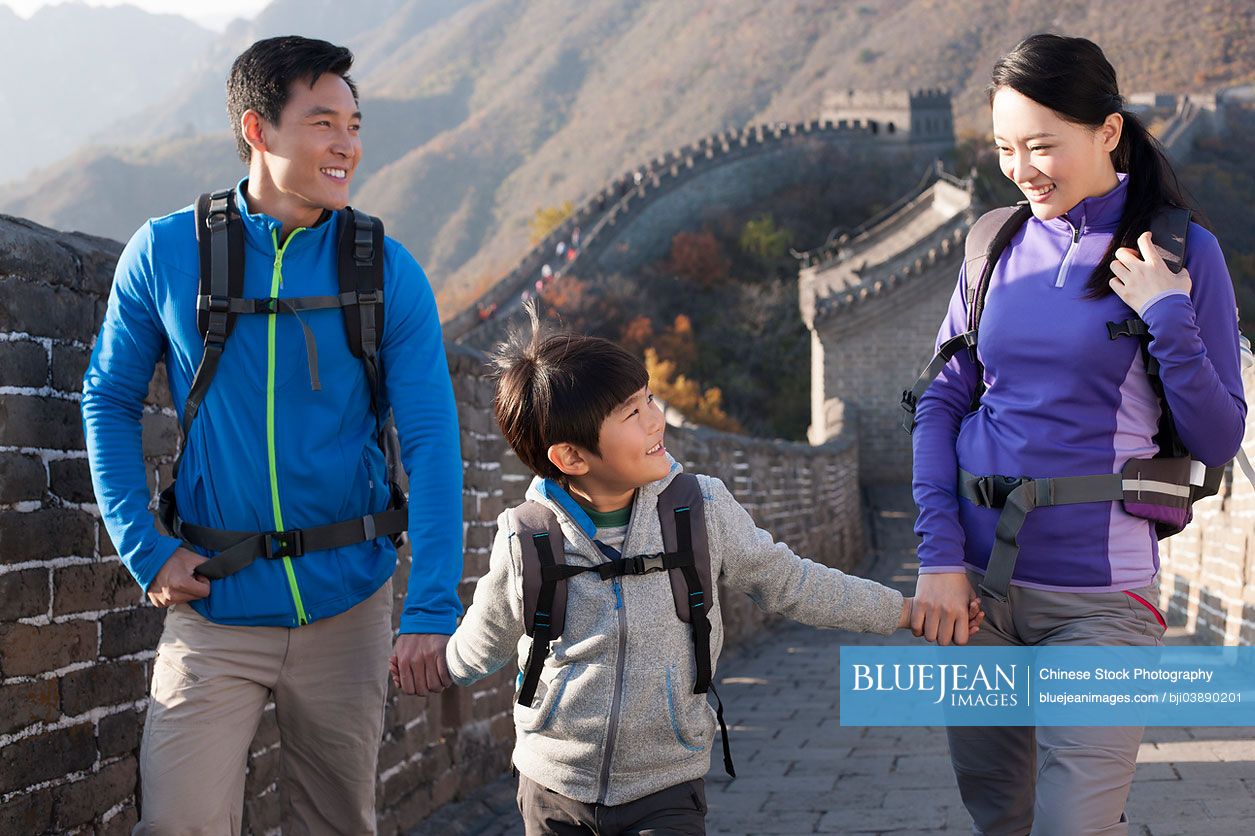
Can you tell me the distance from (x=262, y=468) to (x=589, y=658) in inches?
29.3

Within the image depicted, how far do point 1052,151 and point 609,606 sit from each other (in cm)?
123

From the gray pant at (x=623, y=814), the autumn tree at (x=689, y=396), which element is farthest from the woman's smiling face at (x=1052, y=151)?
the autumn tree at (x=689, y=396)

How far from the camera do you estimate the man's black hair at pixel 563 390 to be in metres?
2.69

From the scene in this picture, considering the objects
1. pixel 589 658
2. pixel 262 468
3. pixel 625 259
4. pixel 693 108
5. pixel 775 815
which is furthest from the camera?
pixel 693 108

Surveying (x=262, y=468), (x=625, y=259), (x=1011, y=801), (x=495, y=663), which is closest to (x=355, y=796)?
(x=495, y=663)

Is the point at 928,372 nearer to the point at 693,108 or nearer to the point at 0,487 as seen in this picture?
the point at 0,487

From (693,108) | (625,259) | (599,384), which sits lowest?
(599,384)

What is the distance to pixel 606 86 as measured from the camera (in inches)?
4783

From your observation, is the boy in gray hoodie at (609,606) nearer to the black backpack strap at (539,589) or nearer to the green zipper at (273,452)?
the black backpack strap at (539,589)

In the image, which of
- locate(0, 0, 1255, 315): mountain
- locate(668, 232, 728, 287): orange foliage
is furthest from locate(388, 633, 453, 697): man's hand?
locate(0, 0, 1255, 315): mountain

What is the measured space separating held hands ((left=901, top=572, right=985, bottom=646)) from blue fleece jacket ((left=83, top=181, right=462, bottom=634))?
2.95ft

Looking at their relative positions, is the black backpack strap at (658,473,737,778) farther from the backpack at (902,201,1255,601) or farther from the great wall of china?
the great wall of china

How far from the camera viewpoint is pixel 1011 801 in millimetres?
2934

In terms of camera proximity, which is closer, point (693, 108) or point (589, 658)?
point (589, 658)
